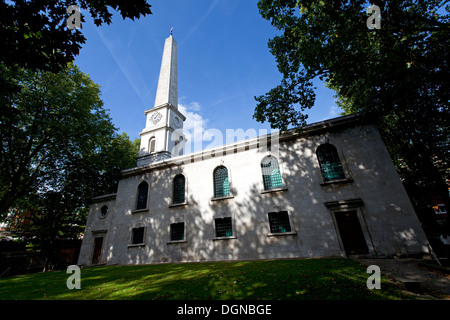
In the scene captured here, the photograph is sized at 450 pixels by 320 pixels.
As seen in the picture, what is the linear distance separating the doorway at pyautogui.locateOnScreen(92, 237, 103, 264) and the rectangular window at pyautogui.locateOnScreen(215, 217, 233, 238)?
12.6 m

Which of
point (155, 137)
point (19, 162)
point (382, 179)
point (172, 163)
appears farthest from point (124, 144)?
point (382, 179)

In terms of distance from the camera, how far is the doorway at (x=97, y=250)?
18.0 metres

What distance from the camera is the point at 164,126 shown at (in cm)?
2364

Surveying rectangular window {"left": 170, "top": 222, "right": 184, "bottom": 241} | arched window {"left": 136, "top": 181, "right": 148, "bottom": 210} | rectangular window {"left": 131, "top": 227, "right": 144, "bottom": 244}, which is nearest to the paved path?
rectangular window {"left": 170, "top": 222, "right": 184, "bottom": 241}

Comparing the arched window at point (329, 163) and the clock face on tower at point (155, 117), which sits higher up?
the clock face on tower at point (155, 117)

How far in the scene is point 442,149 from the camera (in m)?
12.2

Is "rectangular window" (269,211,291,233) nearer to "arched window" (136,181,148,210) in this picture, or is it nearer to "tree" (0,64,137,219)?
"arched window" (136,181,148,210)

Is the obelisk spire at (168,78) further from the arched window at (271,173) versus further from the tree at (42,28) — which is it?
the tree at (42,28)

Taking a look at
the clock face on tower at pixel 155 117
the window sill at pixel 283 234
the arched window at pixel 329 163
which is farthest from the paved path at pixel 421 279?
the clock face on tower at pixel 155 117

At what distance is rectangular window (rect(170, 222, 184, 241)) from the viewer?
15234 millimetres

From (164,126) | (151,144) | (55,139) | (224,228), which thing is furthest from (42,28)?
(151,144)

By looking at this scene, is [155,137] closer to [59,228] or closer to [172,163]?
[172,163]

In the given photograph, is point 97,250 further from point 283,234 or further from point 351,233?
point 351,233

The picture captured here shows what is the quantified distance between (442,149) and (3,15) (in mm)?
21528
